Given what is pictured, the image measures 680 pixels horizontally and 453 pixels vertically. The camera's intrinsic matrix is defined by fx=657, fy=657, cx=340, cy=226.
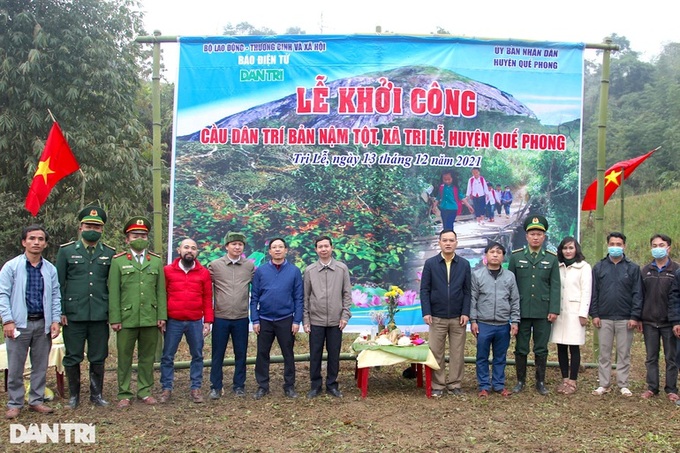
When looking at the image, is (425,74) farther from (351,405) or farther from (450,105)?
(351,405)

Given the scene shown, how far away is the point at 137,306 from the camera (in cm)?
556

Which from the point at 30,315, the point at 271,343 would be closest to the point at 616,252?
the point at 271,343

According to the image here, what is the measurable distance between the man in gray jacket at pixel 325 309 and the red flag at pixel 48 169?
107 inches

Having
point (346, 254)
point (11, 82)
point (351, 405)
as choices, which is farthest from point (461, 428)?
point (11, 82)

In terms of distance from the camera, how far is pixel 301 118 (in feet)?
22.0

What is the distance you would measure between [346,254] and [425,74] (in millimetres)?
2014

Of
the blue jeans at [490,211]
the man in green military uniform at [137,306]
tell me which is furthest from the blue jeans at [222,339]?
the blue jeans at [490,211]

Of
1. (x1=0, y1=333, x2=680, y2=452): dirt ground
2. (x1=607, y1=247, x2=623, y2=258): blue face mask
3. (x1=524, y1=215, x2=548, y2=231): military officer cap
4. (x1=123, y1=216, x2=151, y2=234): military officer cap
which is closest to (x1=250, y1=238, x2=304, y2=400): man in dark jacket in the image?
(x1=0, y1=333, x2=680, y2=452): dirt ground

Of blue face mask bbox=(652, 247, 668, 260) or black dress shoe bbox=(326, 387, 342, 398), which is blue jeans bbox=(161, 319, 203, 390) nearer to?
black dress shoe bbox=(326, 387, 342, 398)

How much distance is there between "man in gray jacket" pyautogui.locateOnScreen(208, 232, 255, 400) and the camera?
5.91 meters

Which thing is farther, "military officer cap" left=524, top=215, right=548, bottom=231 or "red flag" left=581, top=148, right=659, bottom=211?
"red flag" left=581, top=148, right=659, bottom=211

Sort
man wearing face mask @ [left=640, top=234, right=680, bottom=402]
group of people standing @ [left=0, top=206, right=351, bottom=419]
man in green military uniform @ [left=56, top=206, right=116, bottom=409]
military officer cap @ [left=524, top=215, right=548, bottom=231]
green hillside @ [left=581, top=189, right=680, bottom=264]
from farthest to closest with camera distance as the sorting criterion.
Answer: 1. green hillside @ [left=581, top=189, right=680, bottom=264]
2. military officer cap @ [left=524, top=215, right=548, bottom=231]
3. man wearing face mask @ [left=640, top=234, right=680, bottom=402]
4. man in green military uniform @ [left=56, top=206, right=116, bottom=409]
5. group of people standing @ [left=0, top=206, right=351, bottom=419]

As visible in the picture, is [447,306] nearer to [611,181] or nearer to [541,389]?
[541,389]

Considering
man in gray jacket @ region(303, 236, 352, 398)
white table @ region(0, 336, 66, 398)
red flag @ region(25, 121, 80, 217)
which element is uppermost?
red flag @ region(25, 121, 80, 217)
